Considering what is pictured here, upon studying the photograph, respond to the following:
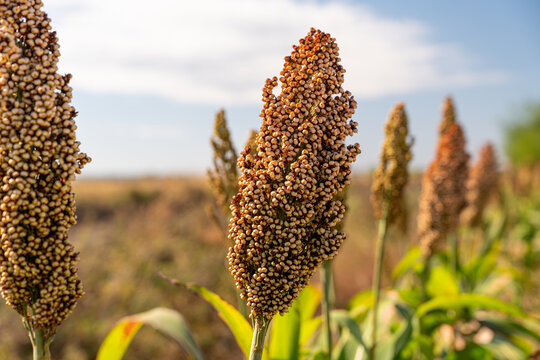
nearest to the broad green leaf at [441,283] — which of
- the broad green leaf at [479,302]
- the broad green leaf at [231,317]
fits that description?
the broad green leaf at [479,302]

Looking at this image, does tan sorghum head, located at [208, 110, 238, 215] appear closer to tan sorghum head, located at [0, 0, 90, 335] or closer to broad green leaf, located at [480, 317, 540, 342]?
tan sorghum head, located at [0, 0, 90, 335]

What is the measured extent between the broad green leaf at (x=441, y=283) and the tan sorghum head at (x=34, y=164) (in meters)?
4.80

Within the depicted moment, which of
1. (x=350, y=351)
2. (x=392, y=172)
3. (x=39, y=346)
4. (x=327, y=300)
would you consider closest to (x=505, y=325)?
(x=350, y=351)

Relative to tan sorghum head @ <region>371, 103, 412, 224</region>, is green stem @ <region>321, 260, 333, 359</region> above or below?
below

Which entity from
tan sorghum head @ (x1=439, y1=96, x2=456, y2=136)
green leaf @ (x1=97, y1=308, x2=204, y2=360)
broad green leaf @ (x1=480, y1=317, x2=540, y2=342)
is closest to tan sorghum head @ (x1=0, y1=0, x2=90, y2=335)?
green leaf @ (x1=97, y1=308, x2=204, y2=360)

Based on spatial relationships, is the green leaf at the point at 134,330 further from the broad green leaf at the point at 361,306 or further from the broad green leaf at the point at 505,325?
the broad green leaf at the point at 505,325

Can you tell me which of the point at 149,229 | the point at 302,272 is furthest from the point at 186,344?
the point at 149,229

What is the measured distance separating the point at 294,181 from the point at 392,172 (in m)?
2.08

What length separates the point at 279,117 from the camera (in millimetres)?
1705

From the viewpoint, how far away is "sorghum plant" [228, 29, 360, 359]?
65.6 inches

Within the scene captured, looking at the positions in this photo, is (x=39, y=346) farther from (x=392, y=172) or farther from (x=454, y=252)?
(x=454, y=252)

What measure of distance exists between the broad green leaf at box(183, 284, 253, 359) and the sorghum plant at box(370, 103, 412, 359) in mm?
1519

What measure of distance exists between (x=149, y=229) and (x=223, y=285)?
12.9 ft

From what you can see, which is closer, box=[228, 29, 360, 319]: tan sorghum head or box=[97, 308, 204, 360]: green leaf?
box=[228, 29, 360, 319]: tan sorghum head
